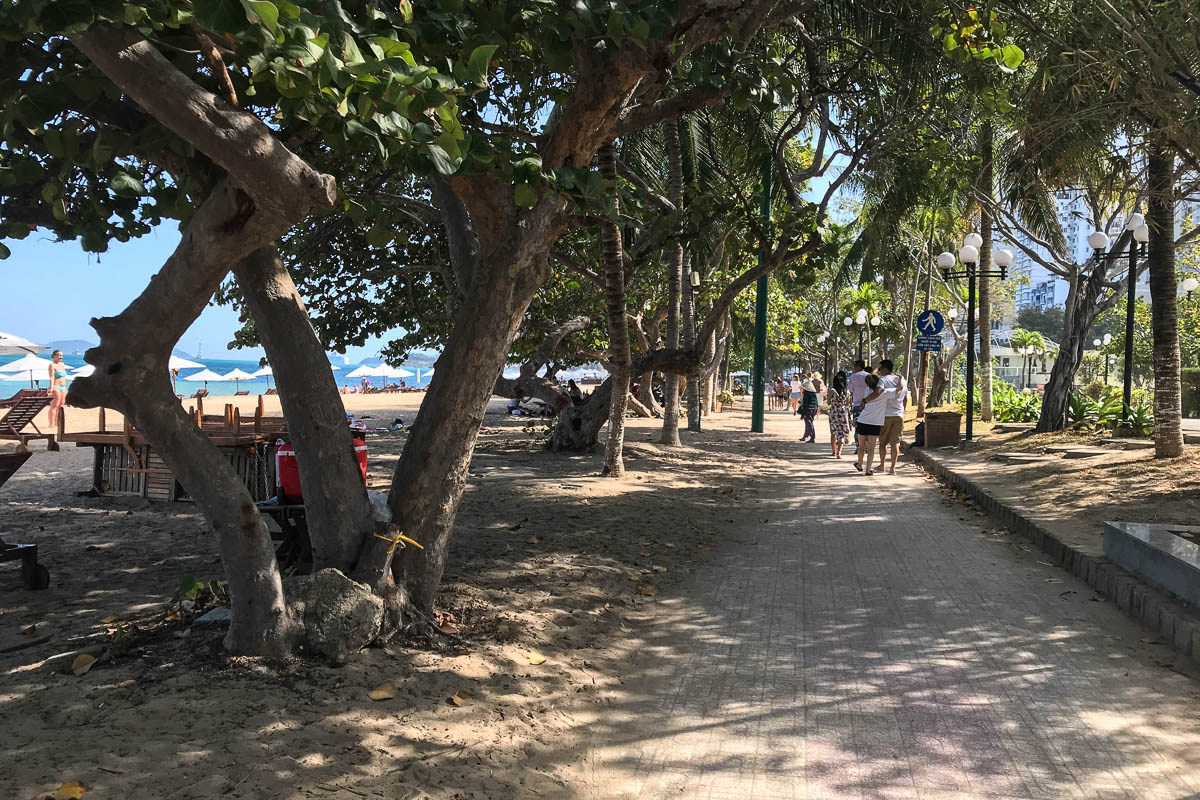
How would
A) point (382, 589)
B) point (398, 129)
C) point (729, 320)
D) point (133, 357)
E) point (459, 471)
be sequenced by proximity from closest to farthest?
1. point (398, 129)
2. point (133, 357)
3. point (382, 589)
4. point (459, 471)
5. point (729, 320)

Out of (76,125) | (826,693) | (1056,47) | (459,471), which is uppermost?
(1056,47)

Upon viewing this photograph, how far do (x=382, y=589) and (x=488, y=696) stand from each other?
81 centimetres

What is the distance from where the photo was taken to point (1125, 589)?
6047mm

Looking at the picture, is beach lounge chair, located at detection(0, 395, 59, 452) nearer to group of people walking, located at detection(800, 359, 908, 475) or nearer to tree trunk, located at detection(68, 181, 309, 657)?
tree trunk, located at detection(68, 181, 309, 657)

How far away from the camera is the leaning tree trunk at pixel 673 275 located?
13.9m

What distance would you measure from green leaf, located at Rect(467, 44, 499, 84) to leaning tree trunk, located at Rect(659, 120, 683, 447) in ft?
26.7

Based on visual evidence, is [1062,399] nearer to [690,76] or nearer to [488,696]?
[690,76]

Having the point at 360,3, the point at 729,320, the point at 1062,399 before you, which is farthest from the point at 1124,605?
the point at 729,320

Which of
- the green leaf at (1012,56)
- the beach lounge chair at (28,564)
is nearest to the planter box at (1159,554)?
the green leaf at (1012,56)

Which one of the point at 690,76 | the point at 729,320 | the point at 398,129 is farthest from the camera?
the point at 729,320

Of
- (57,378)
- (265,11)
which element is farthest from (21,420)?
(265,11)

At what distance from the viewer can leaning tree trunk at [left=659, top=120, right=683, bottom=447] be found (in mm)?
13883

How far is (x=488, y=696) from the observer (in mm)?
4203

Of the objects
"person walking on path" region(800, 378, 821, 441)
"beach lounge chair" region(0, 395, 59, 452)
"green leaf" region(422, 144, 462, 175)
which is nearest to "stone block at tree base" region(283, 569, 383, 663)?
"green leaf" region(422, 144, 462, 175)
